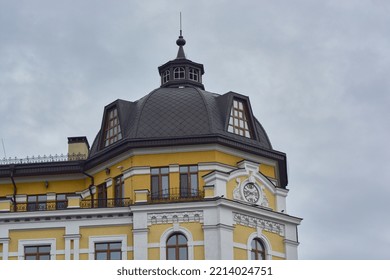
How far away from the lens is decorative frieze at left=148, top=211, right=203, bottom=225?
4994cm

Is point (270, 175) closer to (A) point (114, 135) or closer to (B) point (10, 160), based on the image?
(A) point (114, 135)

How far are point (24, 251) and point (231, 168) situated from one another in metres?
11.1

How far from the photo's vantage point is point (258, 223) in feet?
169

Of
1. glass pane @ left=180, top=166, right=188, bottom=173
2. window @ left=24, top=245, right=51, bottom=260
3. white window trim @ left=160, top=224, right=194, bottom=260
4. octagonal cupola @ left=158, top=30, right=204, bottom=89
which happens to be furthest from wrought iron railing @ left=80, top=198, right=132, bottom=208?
octagonal cupola @ left=158, top=30, right=204, bottom=89

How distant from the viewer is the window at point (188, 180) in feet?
169

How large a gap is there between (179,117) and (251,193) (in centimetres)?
553

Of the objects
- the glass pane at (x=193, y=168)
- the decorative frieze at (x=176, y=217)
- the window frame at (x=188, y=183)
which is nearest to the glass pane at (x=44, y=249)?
the decorative frieze at (x=176, y=217)

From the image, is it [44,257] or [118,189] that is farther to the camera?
[118,189]

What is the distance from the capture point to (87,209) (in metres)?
Answer: 50.6

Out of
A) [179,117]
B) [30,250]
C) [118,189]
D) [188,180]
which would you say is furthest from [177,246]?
[179,117]

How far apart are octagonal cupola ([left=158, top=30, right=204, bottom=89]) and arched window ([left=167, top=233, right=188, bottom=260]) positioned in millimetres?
11916

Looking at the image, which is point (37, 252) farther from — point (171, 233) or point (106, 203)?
point (171, 233)

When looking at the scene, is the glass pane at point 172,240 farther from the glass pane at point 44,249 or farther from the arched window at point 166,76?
the arched window at point 166,76

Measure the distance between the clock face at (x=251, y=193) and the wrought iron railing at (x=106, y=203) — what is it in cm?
578
